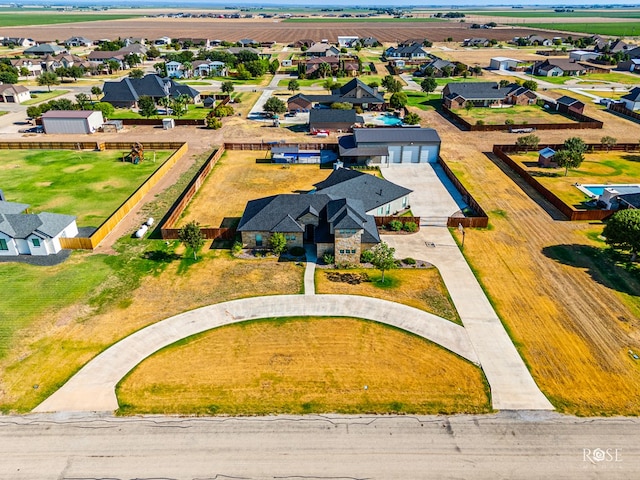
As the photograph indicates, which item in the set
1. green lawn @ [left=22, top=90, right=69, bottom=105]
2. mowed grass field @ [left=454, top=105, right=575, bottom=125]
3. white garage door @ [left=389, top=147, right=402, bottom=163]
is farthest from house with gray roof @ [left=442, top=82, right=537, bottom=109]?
green lawn @ [left=22, top=90, right=69, bottom=105]

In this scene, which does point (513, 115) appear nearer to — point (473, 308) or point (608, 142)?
point (608, 142)

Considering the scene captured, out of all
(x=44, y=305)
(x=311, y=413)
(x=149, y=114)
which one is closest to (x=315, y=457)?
(x=311, y=413)

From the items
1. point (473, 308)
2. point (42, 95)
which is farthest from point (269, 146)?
point (42, 95)

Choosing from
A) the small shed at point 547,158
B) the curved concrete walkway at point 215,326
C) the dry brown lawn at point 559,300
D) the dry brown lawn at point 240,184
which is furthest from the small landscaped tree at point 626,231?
the dry brown lawn at point 240,184

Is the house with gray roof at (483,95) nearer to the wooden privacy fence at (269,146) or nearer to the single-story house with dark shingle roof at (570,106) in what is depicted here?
the single-story house with dark shingle roof at (570,106)

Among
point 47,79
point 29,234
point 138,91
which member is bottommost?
point 29,234

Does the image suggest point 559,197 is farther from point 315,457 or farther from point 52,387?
point 52,387
